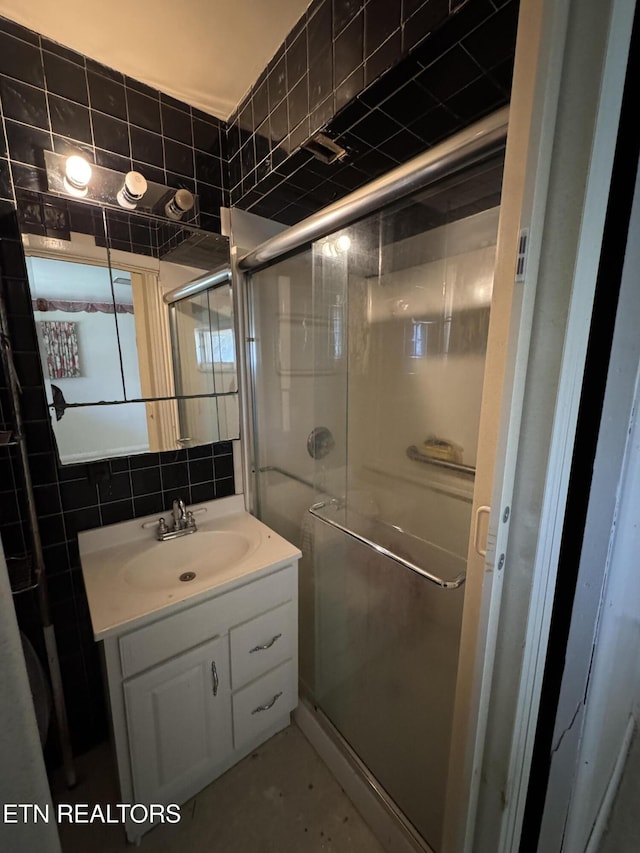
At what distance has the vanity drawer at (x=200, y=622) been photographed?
37.3 inches

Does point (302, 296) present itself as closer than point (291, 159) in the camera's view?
No

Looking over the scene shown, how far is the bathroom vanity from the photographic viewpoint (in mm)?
961

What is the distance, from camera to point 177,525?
1347 millimetres

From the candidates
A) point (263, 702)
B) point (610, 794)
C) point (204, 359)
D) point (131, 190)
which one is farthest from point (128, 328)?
point (610, 794)

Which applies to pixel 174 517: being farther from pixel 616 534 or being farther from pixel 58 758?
pixel 616 534

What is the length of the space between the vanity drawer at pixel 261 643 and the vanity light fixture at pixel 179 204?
1.48 meters

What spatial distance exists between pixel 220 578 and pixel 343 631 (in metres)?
0.61

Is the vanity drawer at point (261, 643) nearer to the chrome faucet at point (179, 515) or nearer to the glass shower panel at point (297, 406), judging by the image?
the glass shower panel at point (297, 406)

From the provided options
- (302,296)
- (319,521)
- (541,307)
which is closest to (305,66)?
(302,296)

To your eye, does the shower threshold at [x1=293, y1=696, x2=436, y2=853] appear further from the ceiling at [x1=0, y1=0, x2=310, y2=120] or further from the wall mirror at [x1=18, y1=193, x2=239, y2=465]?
the ceiling at [x1=0, y1=0, x2=310, y2=120]

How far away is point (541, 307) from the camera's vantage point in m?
0.45

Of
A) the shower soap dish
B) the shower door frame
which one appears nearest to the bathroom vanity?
the shower soap dish

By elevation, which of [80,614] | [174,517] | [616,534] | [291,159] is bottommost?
[80,614]

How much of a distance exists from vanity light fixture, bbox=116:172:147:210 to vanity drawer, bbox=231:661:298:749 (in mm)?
1712
